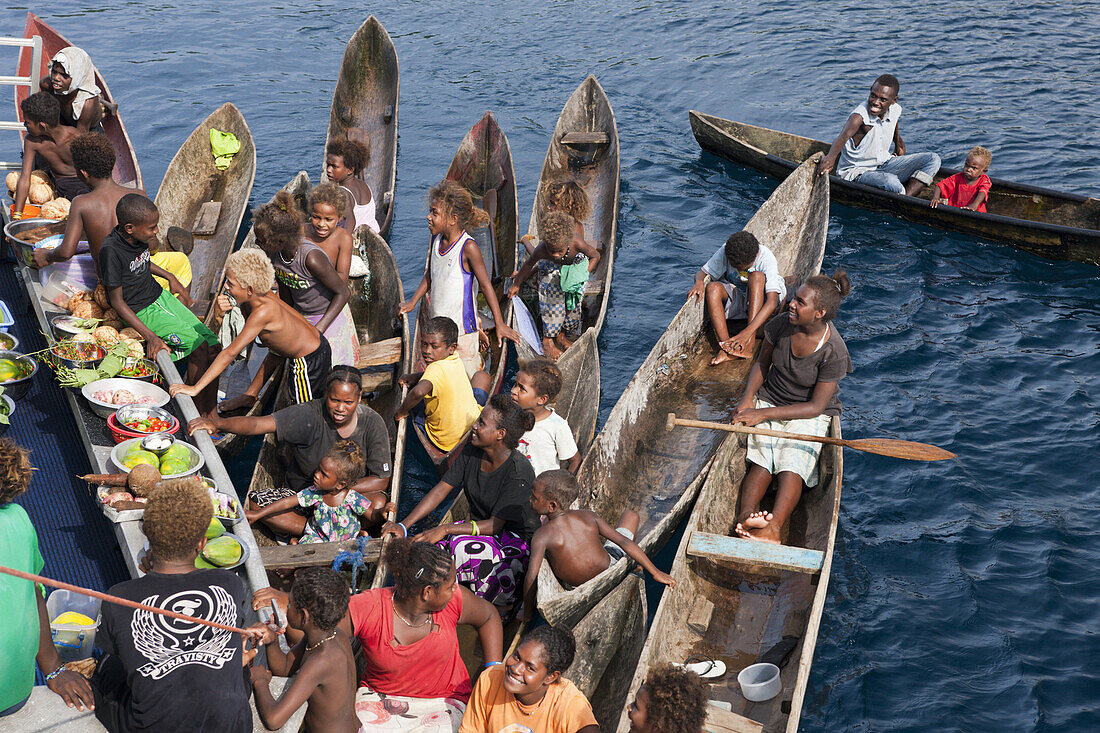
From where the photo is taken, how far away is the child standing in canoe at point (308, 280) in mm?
7219

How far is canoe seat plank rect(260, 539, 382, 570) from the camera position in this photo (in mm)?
5469

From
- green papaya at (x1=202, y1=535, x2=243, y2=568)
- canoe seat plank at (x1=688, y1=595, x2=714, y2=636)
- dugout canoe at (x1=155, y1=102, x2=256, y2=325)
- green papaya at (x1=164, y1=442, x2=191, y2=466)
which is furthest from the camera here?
dugout canoe at (x1=155, y1=102, x2=256, y2=325)

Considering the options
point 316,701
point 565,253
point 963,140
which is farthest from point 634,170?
point 316,701

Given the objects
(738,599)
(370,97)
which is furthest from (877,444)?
(370,97)

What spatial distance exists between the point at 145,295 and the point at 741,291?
18.6ft

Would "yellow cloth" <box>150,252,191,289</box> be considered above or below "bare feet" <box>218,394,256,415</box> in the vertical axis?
above

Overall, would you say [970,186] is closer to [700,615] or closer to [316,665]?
[700,615]

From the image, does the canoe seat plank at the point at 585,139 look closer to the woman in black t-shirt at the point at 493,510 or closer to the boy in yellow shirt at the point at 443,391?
the boy in yellow shirt at the point at 443,391

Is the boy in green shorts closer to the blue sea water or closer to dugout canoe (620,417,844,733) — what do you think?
dugout canoe (620,417,844,733)

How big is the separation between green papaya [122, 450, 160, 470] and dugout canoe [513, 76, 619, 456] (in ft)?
11.1

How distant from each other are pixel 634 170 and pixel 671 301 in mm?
4072

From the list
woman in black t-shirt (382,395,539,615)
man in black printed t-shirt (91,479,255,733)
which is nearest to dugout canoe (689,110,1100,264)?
woman in black t-shirt (382,395,539,615)

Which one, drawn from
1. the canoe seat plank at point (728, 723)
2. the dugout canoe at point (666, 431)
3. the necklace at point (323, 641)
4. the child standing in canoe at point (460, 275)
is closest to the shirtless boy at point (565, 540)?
the dugout canoe at point (666, 431)

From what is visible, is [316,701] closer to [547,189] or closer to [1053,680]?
[1053,680]
